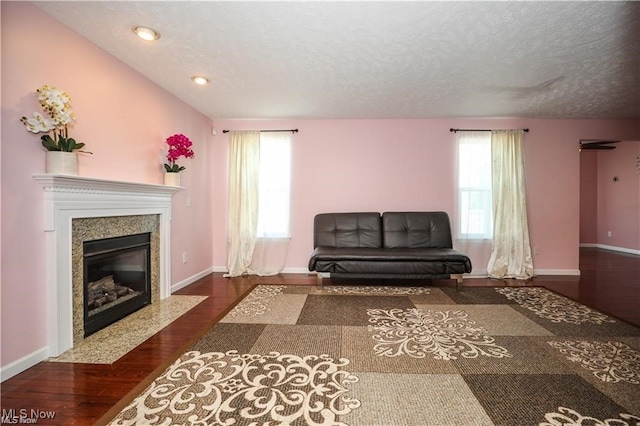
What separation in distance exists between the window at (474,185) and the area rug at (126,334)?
383 cm

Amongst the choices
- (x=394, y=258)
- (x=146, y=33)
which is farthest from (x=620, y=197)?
(x=146, y=33)

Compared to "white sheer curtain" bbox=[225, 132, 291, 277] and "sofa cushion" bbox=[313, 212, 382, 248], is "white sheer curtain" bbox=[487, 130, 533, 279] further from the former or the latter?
"white sheer curtain" bbox=[225, 132, 291, 277]

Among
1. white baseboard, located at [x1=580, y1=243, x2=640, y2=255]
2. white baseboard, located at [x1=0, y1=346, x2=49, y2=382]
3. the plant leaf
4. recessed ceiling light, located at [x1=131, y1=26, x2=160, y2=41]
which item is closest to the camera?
white baseboard, located at [x1=0, y1=346, x2=49, y2=382]

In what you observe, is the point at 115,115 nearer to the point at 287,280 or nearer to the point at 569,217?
the point at 287,280

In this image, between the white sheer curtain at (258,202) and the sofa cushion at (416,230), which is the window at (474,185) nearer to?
the sofa cushion at (416,230)

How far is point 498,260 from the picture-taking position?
4301mm

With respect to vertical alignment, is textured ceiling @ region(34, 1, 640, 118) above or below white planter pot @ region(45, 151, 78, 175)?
above

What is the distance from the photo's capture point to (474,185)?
14.6ft

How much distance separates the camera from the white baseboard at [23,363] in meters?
1.75

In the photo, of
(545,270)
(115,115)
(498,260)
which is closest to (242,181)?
(115,115)

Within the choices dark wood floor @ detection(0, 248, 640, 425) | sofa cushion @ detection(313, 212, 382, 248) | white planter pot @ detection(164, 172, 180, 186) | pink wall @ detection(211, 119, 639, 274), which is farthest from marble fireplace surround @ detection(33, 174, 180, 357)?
sofa cushion @ detection(313, 212, 382, 248)

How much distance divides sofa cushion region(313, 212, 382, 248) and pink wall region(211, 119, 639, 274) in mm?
268

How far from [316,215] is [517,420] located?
3.36 meters

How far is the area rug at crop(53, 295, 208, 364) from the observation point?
2.04 metres
